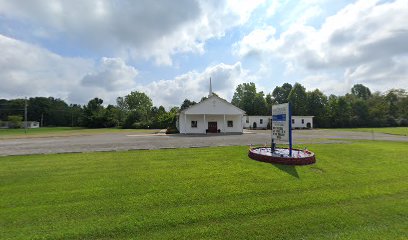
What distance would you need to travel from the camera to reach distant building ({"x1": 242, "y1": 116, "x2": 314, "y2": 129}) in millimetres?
52000

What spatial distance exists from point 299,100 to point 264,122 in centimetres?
1993

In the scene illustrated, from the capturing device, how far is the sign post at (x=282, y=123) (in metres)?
11.0

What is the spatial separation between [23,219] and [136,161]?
17.6ft

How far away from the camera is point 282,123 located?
11.6m

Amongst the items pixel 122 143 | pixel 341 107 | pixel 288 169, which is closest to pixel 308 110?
pixel 341 107

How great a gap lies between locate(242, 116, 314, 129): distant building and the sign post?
39.5 meters

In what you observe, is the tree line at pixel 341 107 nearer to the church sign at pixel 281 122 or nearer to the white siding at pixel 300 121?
the white siding at pixel 300 121

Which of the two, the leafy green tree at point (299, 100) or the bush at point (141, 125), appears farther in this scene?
the leafy green tree at point (299, 100)

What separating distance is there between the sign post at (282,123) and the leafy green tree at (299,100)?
188ft

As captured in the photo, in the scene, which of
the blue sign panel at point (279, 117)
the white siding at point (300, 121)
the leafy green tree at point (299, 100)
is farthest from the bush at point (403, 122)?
the blue sign panel at point (279, 117)

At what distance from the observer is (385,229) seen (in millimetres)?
5160

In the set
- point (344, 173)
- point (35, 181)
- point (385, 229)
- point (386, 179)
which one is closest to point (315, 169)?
point (344, 173)

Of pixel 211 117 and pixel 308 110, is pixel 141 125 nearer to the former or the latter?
pixel 211 117

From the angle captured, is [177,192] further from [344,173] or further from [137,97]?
[137,97]
